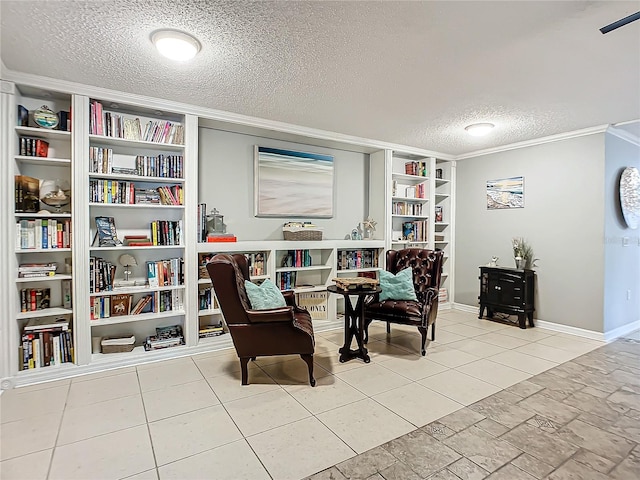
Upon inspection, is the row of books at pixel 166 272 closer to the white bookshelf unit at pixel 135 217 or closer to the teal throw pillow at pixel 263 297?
the white bookshelf unit at pixel 135 217

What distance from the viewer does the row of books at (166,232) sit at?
354cm

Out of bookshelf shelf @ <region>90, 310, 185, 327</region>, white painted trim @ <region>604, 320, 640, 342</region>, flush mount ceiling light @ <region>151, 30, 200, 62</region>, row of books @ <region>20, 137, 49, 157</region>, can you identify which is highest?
flush mount ceiling light @ <region>151, 30, 200, 62</region>

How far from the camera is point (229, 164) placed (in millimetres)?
4230

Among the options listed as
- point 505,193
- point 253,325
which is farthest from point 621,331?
point 253,325

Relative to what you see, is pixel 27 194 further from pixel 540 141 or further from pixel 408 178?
pixel 540 141

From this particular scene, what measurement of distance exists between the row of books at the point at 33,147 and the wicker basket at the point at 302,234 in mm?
2506

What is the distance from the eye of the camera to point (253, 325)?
9.34ft

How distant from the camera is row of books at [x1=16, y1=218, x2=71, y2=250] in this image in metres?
2.94

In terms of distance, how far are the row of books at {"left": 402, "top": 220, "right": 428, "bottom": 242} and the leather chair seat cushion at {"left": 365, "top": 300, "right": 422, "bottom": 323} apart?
1889 mm

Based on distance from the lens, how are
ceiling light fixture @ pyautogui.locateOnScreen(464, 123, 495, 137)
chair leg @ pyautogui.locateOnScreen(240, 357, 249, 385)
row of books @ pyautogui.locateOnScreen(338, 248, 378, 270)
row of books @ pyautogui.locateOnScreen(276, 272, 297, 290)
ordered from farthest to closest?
row of books @ pyautogui.locateOnScreen(338, 248, 378, 270) < row of books @ pyautogui.locateOnScreen(276, 272, 297, 290) < ceiling light fixture @ pyautogui.locateOnScreen(464, 123, 495, 137) < chair leg @ pyautogui.locateOnScreen(240, 357, 249, 385)

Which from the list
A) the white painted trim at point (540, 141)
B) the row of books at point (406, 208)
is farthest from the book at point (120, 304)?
the white painted trim at point (540, 141)

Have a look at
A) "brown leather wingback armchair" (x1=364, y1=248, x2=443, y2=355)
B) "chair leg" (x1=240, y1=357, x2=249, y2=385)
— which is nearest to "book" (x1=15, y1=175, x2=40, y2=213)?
"chair leg" (x1=240, y1=357, x2=249, y2=385)

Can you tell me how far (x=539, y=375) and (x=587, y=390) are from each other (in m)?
0.36

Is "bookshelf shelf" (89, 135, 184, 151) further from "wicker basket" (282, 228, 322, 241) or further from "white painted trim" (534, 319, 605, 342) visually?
"white painted trim" (534, 319, 605, 342)
